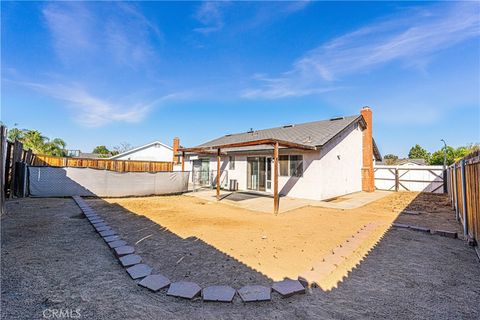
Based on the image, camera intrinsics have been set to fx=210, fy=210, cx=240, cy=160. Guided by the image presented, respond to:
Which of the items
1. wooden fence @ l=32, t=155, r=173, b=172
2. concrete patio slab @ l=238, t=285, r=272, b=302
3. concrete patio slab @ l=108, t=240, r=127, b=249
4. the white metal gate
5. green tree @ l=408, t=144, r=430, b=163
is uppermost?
green tree @ l=408, t=144, r=430, b=163

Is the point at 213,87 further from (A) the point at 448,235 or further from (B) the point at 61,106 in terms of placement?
(A) the point at 448,235

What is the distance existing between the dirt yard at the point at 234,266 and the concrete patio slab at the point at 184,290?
0.25ft

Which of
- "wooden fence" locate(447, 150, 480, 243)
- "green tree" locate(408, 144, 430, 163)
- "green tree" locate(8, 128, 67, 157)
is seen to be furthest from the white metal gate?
"green tree" locate(408, 144, 430, 163)

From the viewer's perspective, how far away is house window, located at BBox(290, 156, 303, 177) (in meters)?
11.5

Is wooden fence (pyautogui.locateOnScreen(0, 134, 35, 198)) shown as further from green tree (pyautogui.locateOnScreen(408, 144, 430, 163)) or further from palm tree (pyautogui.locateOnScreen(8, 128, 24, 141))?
green tree (pyautogui.locateOnScreen(408, 144, 430, 163))

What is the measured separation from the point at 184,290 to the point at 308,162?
9.70 m

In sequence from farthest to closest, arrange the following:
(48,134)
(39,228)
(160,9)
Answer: (48,134) < (160,9) < (39,228)

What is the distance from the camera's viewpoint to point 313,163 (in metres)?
11.0

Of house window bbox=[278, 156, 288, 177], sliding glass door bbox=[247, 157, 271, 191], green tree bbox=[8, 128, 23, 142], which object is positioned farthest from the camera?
green tree bbox=[8, 128, 23, 142]

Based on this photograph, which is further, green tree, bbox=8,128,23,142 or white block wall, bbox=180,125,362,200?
green tree, bbox=8,128,23,142

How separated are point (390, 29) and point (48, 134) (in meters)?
36.5

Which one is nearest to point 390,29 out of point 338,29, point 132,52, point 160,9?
point 338,29

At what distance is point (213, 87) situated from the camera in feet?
52.1

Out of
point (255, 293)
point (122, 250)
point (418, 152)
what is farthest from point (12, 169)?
point (418, 152)
